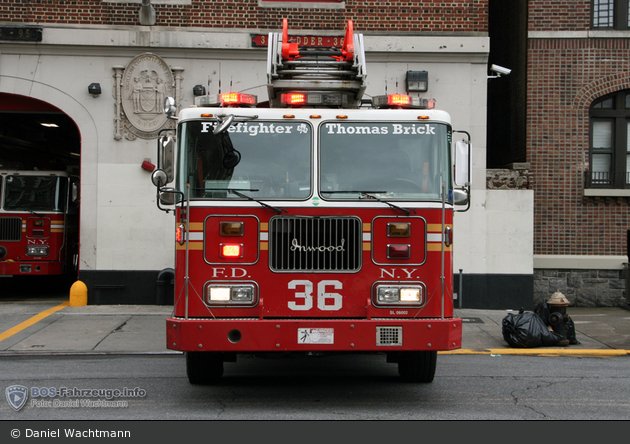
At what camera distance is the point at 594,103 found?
13180mm

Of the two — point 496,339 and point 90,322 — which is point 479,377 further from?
point 90,322

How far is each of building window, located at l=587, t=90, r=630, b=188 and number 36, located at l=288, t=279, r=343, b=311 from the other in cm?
916

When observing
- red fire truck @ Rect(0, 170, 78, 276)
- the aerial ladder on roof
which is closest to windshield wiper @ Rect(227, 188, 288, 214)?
the aerial ladder on roof

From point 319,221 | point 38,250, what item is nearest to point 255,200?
point 319,221

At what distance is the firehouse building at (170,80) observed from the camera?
12242 millimetres

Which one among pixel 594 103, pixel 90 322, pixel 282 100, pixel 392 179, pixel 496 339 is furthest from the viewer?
pixel 594 103

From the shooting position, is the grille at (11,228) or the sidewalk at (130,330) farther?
the grille at (11,228)

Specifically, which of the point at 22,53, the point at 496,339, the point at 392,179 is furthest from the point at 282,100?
the point at 22,53

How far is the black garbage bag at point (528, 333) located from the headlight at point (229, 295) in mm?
4794

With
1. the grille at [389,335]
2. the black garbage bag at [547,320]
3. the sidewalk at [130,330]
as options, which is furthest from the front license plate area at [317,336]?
the black garbage bag at [547,320]

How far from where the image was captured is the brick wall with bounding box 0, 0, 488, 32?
485 inches

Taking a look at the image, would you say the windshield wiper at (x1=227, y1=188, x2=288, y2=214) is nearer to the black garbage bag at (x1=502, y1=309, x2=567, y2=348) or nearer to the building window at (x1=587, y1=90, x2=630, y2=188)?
the black garbage bag at (x1=502, y1=309, x2=567, y2=348)

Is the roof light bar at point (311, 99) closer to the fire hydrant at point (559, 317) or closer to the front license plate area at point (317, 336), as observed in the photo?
the front license plate area at point (317, 336)

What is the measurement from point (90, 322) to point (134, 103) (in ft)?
14.1
